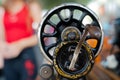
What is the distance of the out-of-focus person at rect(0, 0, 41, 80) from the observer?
1689 millimetres

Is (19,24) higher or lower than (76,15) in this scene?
lower

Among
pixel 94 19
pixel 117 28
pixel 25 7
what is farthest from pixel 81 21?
pixel 117 28

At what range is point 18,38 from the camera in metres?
1.77

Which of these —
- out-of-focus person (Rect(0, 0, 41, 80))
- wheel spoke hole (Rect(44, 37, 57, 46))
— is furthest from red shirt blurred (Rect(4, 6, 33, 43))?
wheel spoke hole (Rect(44, 37, 57, 46))

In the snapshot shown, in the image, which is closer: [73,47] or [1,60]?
[73,47]

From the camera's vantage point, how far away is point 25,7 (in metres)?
1.75

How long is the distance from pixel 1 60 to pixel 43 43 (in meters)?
1.16

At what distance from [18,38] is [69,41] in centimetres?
113

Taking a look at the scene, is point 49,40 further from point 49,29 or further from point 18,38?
point 18,38

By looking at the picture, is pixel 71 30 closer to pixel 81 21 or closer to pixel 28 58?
pixel 81 21

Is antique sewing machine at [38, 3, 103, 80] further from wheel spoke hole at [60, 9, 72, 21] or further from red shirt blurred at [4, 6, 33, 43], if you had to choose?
red shirt blurred at [4, 6, 33, 43]

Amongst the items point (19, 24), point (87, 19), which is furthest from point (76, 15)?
point (19, 24)

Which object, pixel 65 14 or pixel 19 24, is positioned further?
pixel 19 24

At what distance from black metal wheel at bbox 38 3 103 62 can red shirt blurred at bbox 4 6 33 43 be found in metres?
0.97
